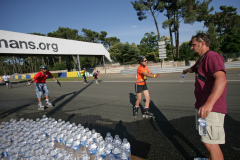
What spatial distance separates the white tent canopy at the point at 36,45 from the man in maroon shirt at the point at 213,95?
2350 centimetres

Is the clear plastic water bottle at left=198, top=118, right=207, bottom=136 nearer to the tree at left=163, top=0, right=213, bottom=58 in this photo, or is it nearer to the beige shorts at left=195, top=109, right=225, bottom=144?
the beige shorts at left=195, top=109, right=225, bottom=144

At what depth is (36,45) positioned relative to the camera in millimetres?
21000

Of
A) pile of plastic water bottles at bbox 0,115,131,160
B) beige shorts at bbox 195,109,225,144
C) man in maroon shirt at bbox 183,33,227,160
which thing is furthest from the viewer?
pile of plastic water bottles at bbox 0,115,131,160

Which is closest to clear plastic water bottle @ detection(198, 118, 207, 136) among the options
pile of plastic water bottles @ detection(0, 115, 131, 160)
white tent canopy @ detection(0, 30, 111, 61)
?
pile of plastic water bottles @ detection(0, 115, 131, 160)

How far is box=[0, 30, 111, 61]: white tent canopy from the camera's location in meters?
18.0

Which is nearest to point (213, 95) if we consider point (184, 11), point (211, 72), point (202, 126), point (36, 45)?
point (211, 72)

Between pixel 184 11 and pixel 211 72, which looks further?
pixel 184 11

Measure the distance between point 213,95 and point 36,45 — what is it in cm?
2501

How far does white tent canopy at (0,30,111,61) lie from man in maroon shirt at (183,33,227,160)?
23.5 meters

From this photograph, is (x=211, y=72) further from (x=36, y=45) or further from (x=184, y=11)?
(x=184, y=11)

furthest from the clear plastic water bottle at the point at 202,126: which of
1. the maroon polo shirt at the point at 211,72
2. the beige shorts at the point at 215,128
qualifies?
the maroon polo shirt at the point at 211,72

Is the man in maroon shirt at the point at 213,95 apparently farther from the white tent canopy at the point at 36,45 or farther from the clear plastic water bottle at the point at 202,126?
the white tent canopy at the point at 36,45

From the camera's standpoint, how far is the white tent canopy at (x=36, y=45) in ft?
59.2

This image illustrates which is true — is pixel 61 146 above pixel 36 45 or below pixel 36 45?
below
